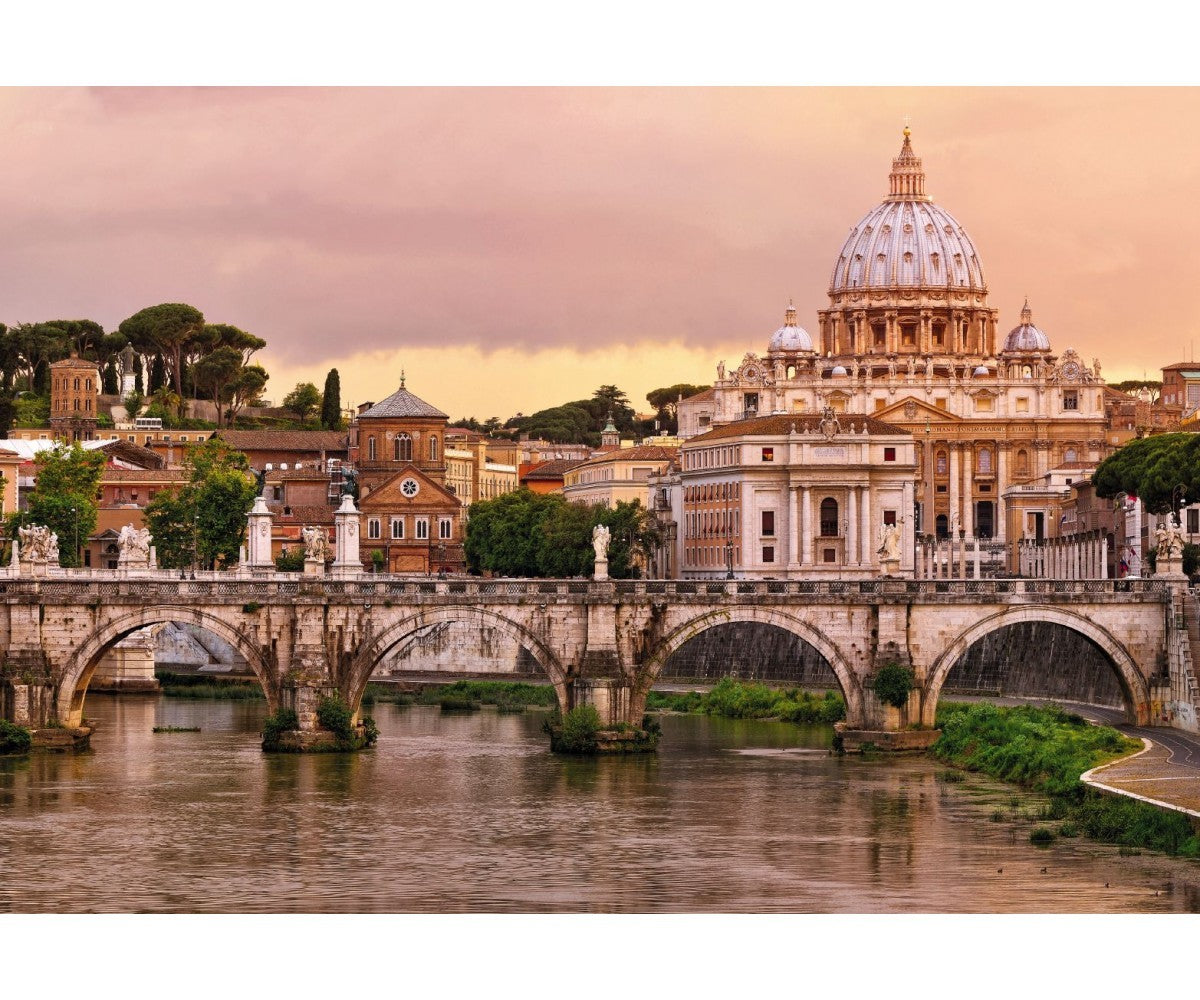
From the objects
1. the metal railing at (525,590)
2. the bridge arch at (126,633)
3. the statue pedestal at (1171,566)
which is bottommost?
the bridge arch at (126,633)

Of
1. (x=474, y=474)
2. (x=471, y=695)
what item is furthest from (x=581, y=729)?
(x=474, y=474)

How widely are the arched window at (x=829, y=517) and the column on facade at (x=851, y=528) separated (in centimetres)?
99

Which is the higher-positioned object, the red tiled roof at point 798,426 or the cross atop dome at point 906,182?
the cross atop dome at point 906,182

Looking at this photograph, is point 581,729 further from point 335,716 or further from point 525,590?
point 335,716

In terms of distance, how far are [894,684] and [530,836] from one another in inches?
505

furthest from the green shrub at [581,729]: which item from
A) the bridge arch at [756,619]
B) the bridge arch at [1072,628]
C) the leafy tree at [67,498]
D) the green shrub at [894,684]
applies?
the leafy tree at [67,498]

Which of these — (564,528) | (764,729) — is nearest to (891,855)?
(764,729)

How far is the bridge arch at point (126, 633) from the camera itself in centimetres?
5803

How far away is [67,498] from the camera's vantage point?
95.6 meters

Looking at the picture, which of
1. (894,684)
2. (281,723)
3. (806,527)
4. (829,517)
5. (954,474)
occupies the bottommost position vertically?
(281,723)

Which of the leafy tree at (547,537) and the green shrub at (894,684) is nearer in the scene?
the green shrub at (894,684)

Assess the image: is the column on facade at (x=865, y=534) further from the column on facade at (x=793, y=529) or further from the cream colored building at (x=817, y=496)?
the column on facade at (x=793, y=529)

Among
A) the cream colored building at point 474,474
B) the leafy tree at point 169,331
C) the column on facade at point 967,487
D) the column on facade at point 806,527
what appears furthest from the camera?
the leafy tree at point 169,331

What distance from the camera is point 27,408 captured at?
137625 mm
